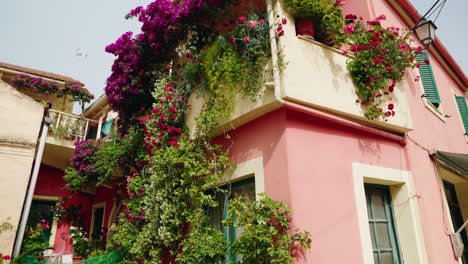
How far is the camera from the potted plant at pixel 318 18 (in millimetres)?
4176

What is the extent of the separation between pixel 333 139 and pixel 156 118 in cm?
304

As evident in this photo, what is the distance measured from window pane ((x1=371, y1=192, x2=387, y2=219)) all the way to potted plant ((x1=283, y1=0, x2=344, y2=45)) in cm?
250

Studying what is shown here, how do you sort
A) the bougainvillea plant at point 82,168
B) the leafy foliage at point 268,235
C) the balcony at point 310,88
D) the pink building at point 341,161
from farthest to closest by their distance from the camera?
the bougainvillea plant at point 82,168, the balcony at point 310,88, the pink building at point 341,161, the leafy foliage at point 268,235

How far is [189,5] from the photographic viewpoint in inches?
188

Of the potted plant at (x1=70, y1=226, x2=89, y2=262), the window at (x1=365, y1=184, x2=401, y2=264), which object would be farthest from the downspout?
the potted plant at (x1=70, y1=226, x2=89, y2=262)

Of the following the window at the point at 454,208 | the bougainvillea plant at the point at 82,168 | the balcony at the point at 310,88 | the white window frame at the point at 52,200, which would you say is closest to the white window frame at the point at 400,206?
the balcony at the point at 310,88

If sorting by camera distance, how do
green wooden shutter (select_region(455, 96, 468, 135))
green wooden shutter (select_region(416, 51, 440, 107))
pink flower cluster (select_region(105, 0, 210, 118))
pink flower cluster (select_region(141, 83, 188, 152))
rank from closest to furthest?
pink flower cluster (select_region(141, 83, 188, 152))
pink flower cluster (select_region(105, 0, 210, 118))
green wooden shutter (select_region(416, 51, 440, 107))
green wooden shutter (select_region(455, 96, 468, 135))

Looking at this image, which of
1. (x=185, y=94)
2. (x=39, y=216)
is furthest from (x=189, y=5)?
(x=39, y=216)

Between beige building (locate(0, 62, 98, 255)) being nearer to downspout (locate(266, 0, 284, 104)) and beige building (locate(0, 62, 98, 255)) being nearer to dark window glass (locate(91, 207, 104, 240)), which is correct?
downspout (locate(266, 0, 284, 104))

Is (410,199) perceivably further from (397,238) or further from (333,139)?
(333,139)

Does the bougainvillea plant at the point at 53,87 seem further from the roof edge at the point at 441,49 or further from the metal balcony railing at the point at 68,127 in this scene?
the roof edge at the point at 441,49

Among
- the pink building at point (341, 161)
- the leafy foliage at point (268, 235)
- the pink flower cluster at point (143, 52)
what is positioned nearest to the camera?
the leafy foliage at point (268, 235)

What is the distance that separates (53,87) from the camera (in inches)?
513

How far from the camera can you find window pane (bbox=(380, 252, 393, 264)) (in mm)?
4205
